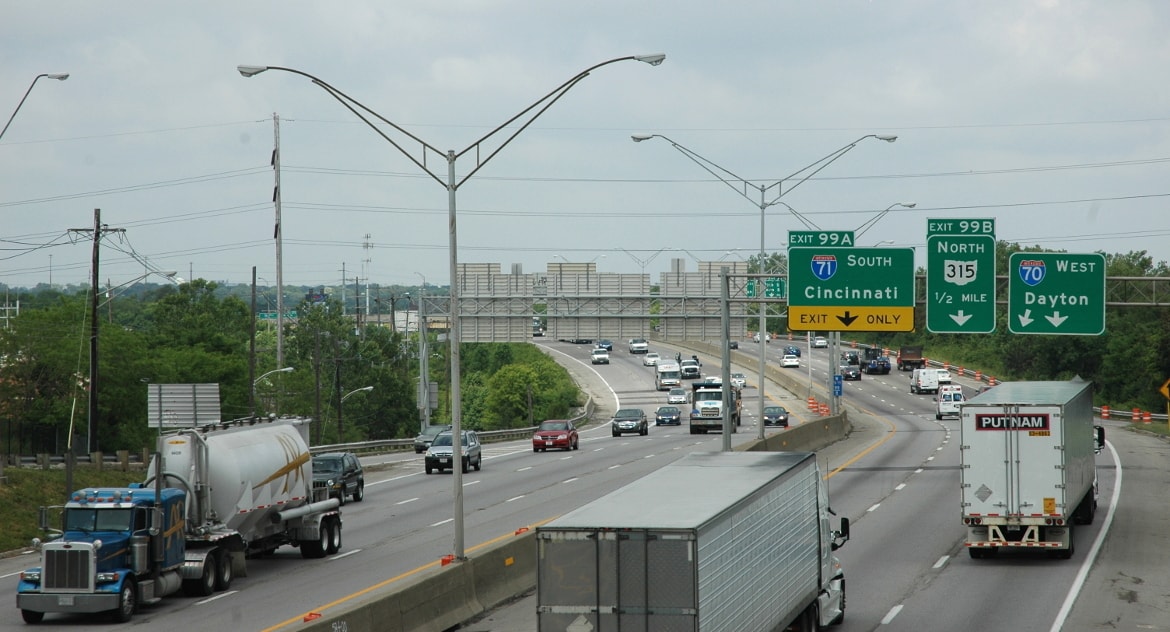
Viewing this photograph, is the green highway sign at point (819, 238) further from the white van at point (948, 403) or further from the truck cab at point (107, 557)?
the white van at point (948, 403)

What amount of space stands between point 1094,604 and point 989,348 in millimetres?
111114

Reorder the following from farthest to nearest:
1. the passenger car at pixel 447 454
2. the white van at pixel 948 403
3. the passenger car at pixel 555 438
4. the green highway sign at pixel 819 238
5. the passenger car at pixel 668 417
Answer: the passenger car at pixel 668 417
the white van at pixel 948 403
the passenger car at pixel 555 438
the passenger car at pixel 447 454
the green highway sign at pixel 819 238

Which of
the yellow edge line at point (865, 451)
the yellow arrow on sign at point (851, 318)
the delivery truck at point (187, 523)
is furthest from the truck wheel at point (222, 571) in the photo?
the yellow edge line at point (865, 451)

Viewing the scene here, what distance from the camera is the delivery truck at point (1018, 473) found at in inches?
991

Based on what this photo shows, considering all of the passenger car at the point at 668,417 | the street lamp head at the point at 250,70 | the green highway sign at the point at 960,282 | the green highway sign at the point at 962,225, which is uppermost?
the street lamp head at the point at 250,70

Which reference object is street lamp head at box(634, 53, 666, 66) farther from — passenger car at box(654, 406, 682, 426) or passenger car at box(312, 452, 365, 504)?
passenger car at box(654, 406, 682, 426)

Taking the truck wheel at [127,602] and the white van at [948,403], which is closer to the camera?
the truck wheel at [127,602]

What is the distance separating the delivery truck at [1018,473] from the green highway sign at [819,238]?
674 inches

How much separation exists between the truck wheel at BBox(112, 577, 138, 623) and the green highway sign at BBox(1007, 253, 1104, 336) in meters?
20.4

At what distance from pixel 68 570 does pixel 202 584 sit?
3.08 metres

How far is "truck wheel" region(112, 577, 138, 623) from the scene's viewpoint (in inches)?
852

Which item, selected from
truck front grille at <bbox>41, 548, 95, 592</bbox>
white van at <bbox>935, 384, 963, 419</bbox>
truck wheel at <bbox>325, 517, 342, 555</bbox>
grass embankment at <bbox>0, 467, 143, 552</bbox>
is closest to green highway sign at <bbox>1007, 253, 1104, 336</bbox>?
truck wheel at <bbox>325, 517, 342, 555</bbox>

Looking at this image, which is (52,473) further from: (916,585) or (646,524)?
(646,524)

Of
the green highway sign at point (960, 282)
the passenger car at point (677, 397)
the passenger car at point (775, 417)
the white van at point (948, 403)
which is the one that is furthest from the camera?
the passenger car at point (677, 397)
